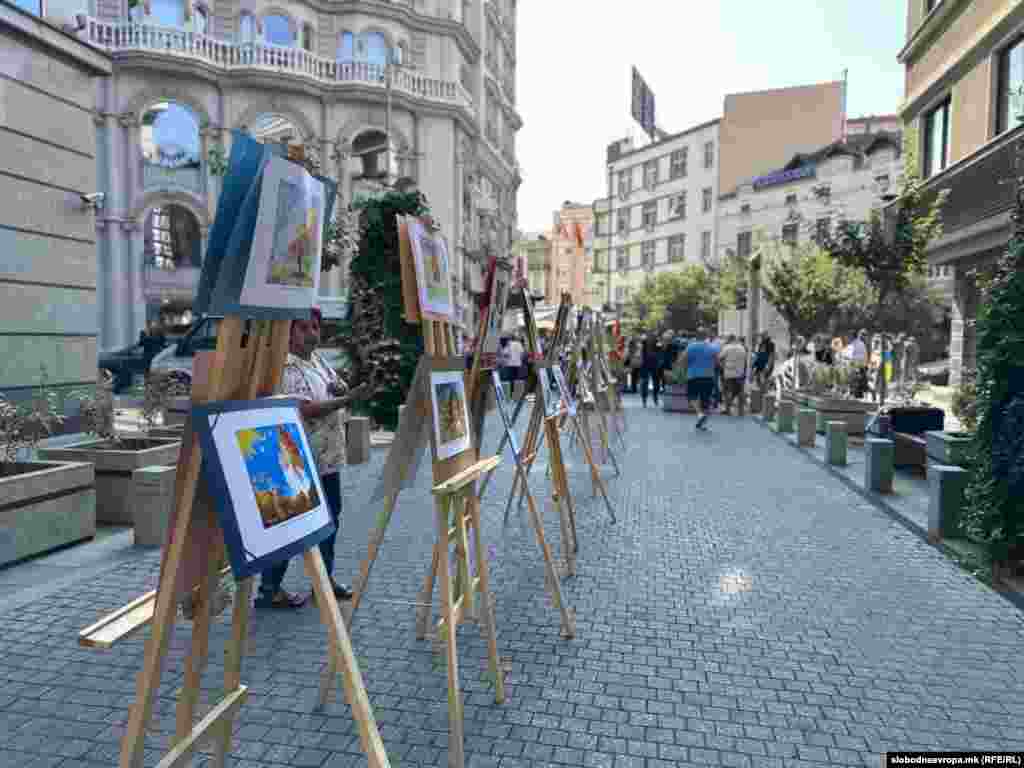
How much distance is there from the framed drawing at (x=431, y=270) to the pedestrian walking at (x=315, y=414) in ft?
2.50

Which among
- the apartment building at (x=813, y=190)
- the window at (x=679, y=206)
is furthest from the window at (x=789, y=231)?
the window at (x=679, y=206)

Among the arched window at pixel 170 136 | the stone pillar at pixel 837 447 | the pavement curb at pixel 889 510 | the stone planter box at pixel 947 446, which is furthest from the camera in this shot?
the arched window at pixel 170 136

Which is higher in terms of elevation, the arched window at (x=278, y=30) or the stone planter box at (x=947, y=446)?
the arched window at (x=278, y=30)

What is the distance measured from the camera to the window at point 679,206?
57562 millimetres

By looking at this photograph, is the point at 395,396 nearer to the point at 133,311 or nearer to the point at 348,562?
the point at 348,562

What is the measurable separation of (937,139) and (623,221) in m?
49.6

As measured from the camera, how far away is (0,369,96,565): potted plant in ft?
18.0

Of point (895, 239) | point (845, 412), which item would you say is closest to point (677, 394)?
point (845, 412)

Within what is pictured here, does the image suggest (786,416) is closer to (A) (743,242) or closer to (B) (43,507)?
(B) (43,507)

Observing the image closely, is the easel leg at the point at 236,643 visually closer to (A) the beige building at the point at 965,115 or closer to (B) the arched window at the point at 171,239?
(A) the beige building at the point at 965,115

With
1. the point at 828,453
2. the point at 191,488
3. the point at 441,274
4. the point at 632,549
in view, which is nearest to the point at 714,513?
the point at 632,549

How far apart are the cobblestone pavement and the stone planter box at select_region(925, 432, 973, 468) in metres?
0.98

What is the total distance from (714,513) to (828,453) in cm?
369

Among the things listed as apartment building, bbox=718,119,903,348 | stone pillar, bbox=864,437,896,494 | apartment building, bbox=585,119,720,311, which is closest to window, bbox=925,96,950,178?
stone pillar, bbox=864,437,896,494
